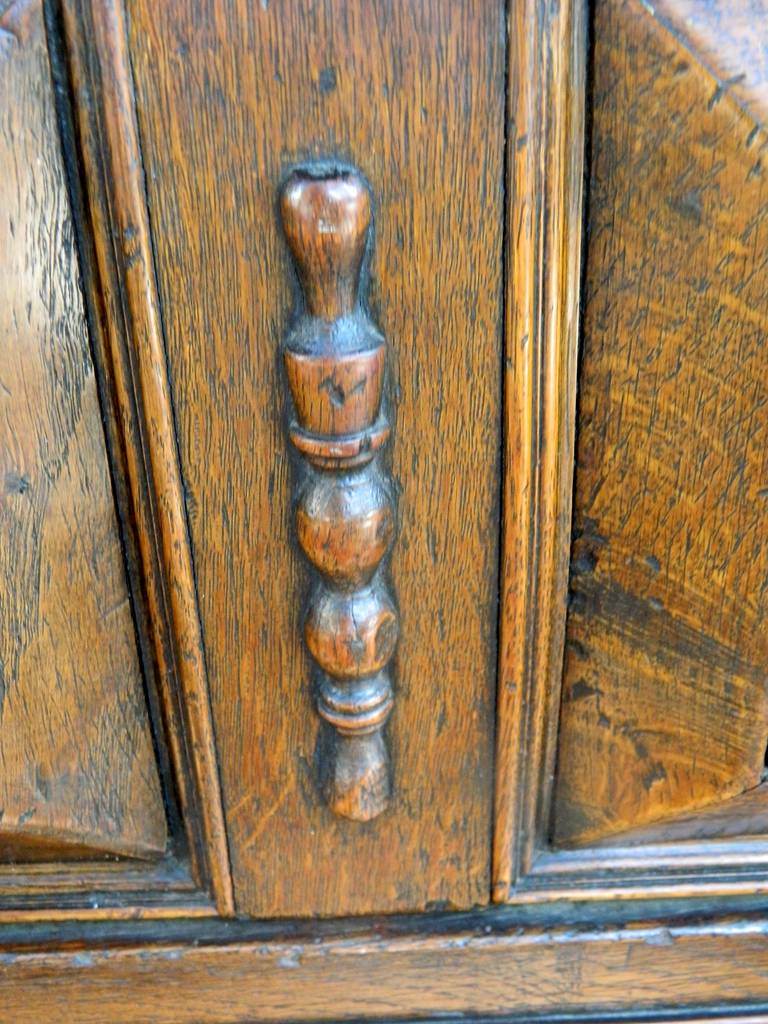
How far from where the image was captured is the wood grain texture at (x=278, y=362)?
1.09 ft

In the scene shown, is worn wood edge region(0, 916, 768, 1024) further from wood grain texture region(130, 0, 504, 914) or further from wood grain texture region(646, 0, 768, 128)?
wood grain texture region(646, 0, 768, 128)

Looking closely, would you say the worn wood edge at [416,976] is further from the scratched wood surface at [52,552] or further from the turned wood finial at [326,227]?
the turned wood finial at [326,227]

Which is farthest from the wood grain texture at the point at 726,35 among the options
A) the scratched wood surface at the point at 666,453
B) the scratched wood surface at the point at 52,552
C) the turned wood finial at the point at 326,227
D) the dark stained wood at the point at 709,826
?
the dark stained wood at the point at 709,826

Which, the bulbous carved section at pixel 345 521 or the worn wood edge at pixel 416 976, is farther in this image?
the worn wood edge at pixel 416 976

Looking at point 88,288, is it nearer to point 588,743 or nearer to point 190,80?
point 190,80

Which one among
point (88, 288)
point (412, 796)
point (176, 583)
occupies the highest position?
point (88, 288)

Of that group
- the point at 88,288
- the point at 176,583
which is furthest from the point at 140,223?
the point at 176,583

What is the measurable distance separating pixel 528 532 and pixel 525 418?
54 millimetres

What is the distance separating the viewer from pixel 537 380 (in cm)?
38

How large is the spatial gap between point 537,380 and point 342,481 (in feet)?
0.30

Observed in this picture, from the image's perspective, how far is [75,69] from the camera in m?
0.33

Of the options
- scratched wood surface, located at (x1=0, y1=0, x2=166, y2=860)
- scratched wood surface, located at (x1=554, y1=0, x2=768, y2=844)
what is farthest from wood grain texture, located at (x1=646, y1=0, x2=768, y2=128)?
scratched wood surface, located at (x1=0, y1=0, x2=166, y2=860)

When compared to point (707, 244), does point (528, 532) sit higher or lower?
lower

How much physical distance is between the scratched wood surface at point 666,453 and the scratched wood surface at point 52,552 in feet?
0.68
